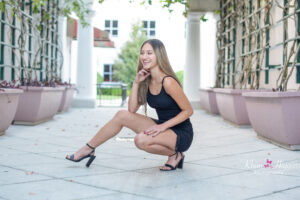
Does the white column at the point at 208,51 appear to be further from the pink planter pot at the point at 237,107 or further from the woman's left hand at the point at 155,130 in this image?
the woman's left hand at the point at 155,130

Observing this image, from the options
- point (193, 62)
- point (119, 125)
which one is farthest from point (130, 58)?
point (119, 125)

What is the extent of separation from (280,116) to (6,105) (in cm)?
314

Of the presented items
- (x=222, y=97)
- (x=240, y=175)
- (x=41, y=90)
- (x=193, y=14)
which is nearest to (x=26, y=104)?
(x=41, y=90)

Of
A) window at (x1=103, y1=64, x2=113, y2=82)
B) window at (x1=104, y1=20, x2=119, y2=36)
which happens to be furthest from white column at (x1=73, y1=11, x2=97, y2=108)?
window at (x1=104, y1=20, x2=119, y2=36)

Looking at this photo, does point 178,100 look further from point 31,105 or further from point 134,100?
point 31,105

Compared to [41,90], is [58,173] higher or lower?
lower

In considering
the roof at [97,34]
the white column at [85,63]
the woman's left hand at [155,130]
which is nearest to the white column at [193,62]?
the white column at [85,63]

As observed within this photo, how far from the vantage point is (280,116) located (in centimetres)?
401

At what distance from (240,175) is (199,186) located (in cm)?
48

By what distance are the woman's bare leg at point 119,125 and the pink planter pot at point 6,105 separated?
6.52 feet

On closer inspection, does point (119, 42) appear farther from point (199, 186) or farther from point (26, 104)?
point (199, 186)

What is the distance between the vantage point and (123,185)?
2617mm

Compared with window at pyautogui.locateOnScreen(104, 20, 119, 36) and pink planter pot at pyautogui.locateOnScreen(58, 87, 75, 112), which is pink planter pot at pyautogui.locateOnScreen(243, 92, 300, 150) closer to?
pink planter pot at pyautogui.locateOnScreen(58, 87, 75, 112)

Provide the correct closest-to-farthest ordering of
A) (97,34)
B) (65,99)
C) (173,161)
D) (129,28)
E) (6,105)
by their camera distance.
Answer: (173,161) → (6,105) → (65,99) → (97,34) → (129,28)
